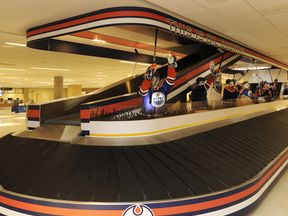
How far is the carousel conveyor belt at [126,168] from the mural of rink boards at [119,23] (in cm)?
215

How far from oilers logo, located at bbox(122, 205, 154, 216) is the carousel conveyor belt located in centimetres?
10

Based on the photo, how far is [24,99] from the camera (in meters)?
37.8

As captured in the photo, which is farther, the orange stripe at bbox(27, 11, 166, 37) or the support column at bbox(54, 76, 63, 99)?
the support column at bbox(54, 76, 63, 99)

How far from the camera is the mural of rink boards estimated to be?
500 cm

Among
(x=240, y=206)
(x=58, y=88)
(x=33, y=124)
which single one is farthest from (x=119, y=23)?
(x=58, y=88)

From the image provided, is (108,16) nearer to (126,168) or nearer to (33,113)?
(33,113)

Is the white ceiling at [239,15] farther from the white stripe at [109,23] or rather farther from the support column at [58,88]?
the support column at [58,88]

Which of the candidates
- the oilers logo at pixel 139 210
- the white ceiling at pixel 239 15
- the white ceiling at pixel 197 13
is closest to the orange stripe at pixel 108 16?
the white ceiling at pixel 197 13

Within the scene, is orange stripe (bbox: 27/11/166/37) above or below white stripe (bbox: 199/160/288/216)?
above

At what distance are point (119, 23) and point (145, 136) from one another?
200 cm

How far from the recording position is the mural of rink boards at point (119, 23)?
5.00m

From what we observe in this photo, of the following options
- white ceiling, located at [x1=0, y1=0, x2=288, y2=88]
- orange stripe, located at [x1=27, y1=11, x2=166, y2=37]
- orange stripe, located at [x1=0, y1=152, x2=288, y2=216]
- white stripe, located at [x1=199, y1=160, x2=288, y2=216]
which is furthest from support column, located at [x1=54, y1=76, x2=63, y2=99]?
white stripe, located at [x1=199, y1=160, x2=288, y2=216]

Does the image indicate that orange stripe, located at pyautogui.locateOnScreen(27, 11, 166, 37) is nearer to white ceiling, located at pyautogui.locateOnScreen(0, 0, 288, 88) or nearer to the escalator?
white ceiling, located at pyautogui.locateOnScreen(0, 0, 288, 88)

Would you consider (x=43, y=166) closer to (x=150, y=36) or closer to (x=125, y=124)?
(x=125, y=124)
